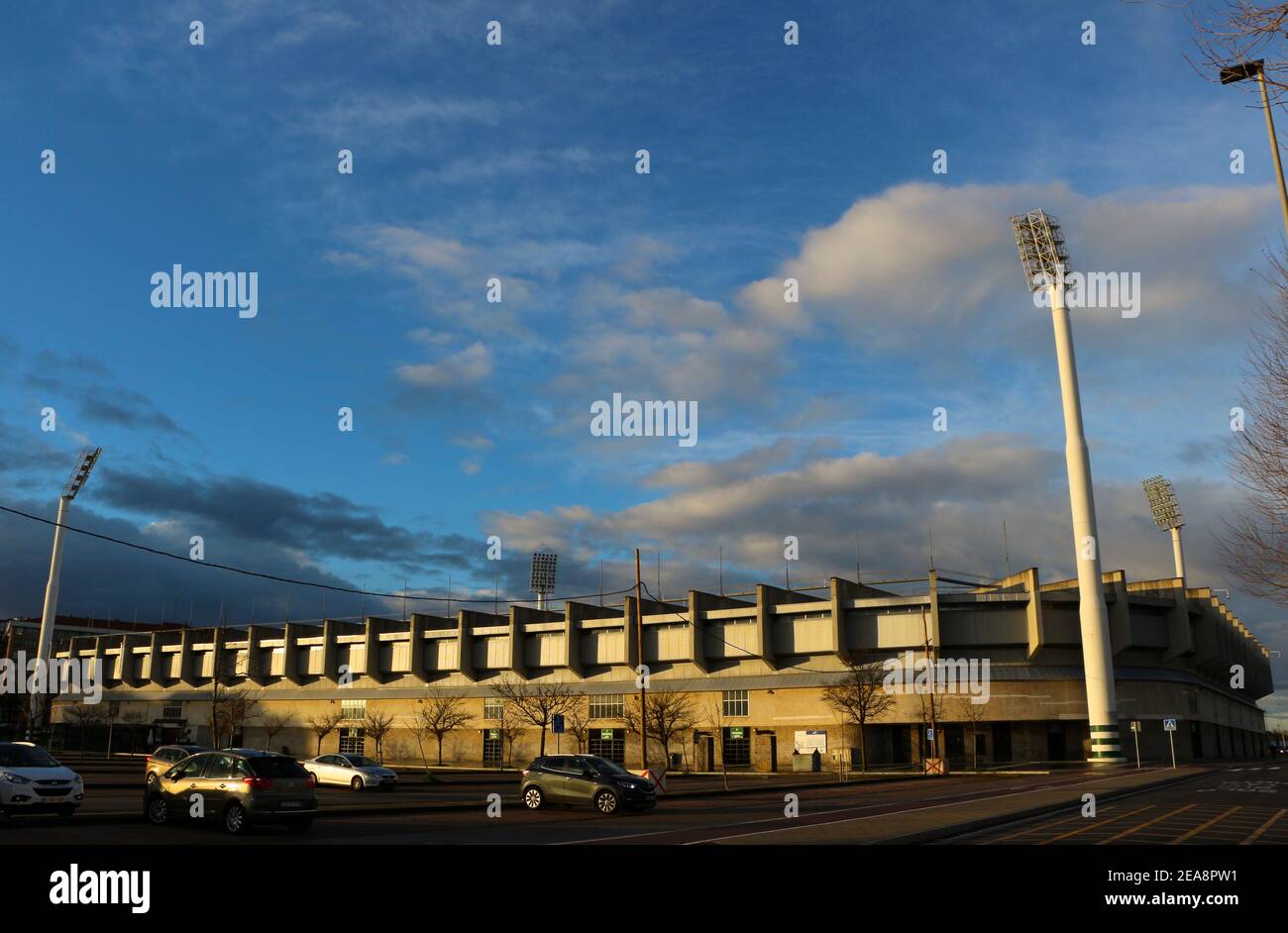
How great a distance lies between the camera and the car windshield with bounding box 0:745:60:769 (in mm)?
20125

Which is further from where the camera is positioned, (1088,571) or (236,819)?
(1088,571)

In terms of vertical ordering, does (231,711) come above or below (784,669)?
below

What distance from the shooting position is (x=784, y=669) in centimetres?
7175

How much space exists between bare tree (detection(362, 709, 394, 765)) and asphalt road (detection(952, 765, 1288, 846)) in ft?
217

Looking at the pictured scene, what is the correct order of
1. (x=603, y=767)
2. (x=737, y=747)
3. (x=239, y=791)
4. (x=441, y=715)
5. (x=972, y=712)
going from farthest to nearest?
(x=441, y=715)
(x=737, y=747)
(x=972, y=712)
(x=603, y=767)
(x=239, y=791)

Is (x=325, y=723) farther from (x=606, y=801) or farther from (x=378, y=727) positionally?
(x=606, y=801)

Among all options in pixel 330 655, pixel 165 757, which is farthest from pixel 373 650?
pixel 165 757

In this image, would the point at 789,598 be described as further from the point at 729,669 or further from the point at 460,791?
the point at 460,791

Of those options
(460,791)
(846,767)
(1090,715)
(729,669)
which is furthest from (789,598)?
(460,791)

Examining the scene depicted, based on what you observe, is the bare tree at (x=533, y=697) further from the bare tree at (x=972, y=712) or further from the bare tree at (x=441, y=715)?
the bare tree at (x=972, y=712)

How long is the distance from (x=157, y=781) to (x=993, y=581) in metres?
68.5

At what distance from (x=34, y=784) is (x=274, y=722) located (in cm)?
7915

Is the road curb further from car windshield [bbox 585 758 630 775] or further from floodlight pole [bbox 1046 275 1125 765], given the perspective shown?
floodlight pole [bbox 1046 275 1125 765]
